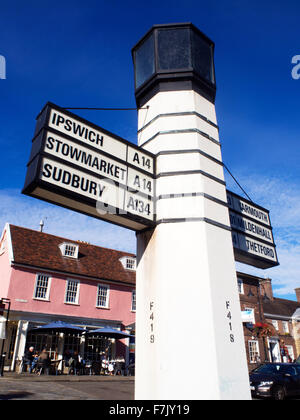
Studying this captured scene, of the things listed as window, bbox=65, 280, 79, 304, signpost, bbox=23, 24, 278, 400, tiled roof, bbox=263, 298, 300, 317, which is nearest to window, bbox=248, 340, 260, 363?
tiled roof, bbox=263, 298, 300, 317

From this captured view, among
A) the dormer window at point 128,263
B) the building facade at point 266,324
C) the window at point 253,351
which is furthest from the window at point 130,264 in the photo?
the window at point 253,351

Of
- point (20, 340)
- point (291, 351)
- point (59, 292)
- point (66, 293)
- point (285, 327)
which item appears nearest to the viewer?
point (20, 340)

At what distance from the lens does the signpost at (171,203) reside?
144 inches

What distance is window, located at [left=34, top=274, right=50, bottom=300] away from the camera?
2119 cm

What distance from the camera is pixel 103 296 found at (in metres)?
24.2

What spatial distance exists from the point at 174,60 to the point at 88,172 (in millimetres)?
2480

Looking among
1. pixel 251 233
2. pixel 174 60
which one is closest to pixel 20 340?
pixel 251 233

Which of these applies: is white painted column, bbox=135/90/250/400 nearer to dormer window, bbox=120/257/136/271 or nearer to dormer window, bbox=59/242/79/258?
dormer window, bbox=59/242/79/258

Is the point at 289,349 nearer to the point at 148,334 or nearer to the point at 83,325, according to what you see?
the point at 83,325

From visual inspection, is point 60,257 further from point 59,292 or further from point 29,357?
point 29,357

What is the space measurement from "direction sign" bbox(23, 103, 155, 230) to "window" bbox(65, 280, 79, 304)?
64.3ft

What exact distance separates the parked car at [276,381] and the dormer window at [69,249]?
15.2m
